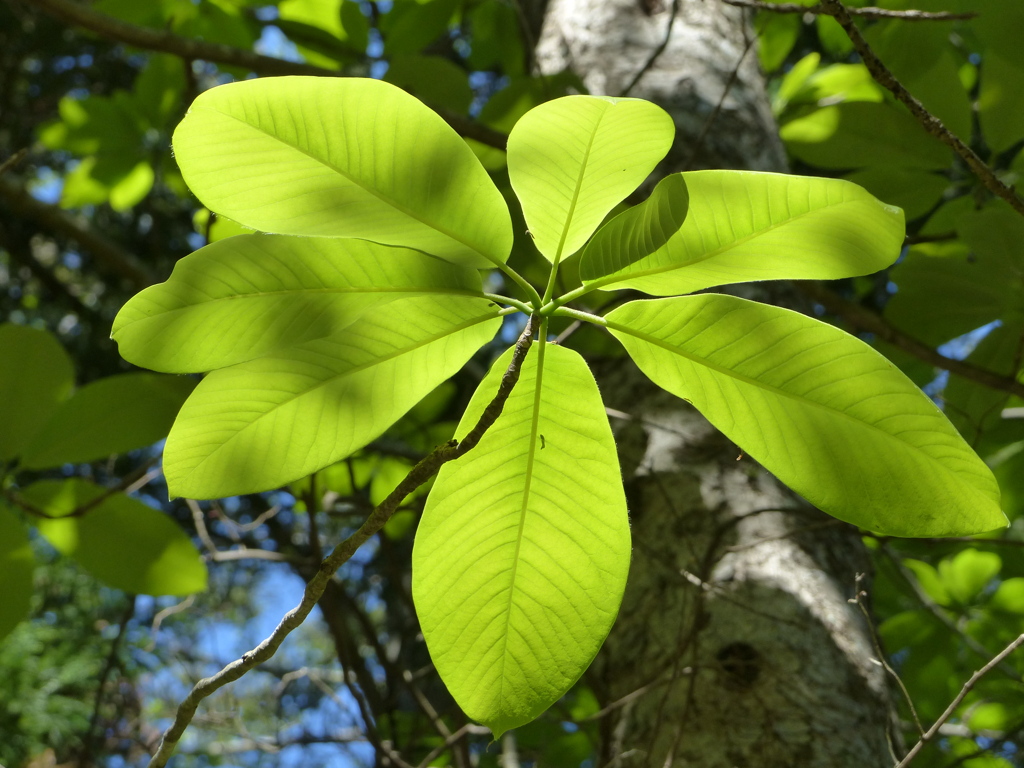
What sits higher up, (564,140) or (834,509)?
(564,140)

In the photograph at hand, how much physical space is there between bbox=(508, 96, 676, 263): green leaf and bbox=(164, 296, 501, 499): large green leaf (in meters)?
0.12

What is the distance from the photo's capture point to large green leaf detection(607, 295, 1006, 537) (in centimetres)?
52

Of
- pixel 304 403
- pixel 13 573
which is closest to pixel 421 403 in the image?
pixel 13 573

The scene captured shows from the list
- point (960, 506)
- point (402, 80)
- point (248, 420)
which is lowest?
point (960, 506)

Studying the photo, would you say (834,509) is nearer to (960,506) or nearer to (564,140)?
(960,506)

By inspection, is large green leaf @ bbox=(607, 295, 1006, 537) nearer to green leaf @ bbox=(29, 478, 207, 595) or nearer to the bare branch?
green leaf @ bbox=(29, 478, 207, 595)

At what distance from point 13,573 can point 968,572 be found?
1.63 meters

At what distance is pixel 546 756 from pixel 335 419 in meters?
1.26

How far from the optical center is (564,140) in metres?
0.56

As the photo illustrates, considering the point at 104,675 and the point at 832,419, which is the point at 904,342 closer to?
the point at 832,419

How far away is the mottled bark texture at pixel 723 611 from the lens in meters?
0.83

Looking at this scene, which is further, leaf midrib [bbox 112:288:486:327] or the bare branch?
the bare branch

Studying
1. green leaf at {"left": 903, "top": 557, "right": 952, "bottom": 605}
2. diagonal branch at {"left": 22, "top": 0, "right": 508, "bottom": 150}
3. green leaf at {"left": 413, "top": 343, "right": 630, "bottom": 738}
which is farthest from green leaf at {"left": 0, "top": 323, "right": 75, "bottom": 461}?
green leaf at {"left": 903, "top": 557, "right": 952, "bottom": 605}

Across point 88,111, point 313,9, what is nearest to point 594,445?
point 313,9
